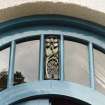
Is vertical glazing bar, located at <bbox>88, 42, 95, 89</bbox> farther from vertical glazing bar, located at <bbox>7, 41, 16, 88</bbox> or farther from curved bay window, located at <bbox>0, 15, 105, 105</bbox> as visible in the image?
vertical glazing bar, located at <bbox>7, 41, 16, 88</bbox>

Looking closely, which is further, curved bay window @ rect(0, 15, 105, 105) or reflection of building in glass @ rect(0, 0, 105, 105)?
curved bay window @ rect(0, 15, 105, 105)

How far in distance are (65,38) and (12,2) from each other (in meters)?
0.47

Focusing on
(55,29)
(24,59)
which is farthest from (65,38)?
(24,59)

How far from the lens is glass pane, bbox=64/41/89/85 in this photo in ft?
10.4

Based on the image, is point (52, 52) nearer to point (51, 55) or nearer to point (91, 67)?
point (51, 55)

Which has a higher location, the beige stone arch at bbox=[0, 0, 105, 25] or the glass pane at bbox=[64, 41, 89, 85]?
the beige stone arch at bbox=[0, 0, 105, 25]

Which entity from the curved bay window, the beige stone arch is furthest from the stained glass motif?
the beige stone arch

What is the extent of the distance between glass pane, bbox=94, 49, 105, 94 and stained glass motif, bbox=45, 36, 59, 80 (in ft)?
0.93

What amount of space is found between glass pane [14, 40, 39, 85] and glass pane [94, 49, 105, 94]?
427 millimetres

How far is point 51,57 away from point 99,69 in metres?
0.36

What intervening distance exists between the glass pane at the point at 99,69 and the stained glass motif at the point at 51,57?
0.93ft

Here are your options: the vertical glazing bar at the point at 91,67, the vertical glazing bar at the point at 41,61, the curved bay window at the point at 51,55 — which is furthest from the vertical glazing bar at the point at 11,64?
A: the vertical glazing bar at the point at 91,67

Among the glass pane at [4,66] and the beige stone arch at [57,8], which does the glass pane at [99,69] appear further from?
the glass pane at [4,66]

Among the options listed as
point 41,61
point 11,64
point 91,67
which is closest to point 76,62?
point 91,67
